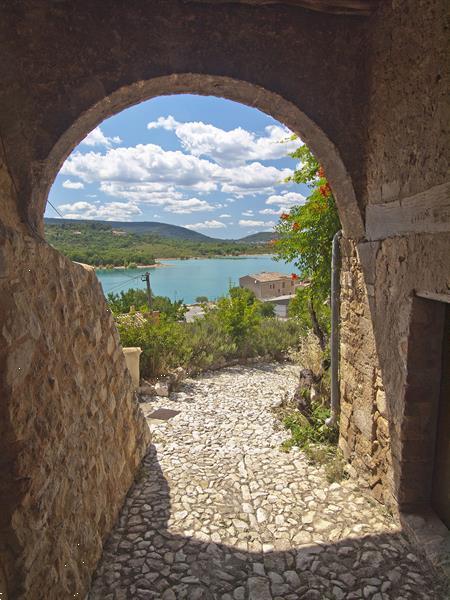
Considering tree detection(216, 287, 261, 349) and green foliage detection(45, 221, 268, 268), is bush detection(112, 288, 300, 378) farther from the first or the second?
green foliage detection(45, 221, 268, 268)

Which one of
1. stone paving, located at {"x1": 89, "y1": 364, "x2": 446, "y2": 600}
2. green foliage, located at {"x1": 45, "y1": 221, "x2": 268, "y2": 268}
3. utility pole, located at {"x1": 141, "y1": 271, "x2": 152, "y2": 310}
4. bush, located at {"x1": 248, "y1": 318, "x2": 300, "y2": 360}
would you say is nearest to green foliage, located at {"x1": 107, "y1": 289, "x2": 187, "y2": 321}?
utility pole, located at {"x1": 141, "y1": 271, "x2": 152, "y2": 310}

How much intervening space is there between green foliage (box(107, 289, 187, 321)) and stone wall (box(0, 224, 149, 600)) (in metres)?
4.82

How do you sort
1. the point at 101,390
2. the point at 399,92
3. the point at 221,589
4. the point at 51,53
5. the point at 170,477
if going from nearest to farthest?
the point at 221,589
the point at 399,92
the point at 51,53
the point at 101,390
the point at 170,477

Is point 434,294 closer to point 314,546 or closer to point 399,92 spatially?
point 399,92

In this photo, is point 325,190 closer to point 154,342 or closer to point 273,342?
point 154,342

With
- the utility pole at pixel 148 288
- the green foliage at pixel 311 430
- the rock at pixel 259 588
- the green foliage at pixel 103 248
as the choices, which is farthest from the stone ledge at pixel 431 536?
the green foliage at pixel 103 248

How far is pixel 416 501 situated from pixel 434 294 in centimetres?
166

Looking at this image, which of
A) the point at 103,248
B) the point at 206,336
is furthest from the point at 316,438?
the point at 103,248

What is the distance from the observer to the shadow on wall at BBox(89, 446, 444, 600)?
8.17ft

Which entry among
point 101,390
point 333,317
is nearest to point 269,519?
point 101,390

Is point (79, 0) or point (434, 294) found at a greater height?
point (79, 0)

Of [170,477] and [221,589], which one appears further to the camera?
[170,477]

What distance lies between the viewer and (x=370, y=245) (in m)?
3.22

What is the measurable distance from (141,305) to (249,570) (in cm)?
806
